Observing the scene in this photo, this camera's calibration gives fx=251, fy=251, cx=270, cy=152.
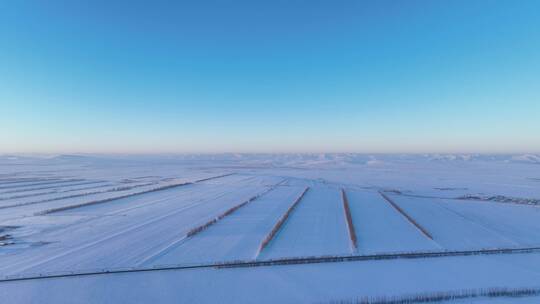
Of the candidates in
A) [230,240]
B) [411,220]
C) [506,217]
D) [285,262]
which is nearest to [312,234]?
[285,262]

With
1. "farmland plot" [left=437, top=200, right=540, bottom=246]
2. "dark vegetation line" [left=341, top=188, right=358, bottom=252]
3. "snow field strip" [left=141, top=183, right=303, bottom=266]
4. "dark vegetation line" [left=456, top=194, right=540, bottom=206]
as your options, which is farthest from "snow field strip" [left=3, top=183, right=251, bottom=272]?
"dark vegetation line" [left=456, top=194, right=540, bottom=206]

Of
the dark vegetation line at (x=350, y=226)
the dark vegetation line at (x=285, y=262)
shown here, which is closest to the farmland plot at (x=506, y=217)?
the dark vegetation line at (x=285, y=262)

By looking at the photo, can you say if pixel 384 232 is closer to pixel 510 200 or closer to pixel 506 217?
pixel 506 217

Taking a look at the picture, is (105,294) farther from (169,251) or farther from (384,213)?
(384,213)

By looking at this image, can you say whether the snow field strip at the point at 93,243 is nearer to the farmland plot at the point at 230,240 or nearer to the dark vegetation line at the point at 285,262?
the dark vegetation line at the point at 285,262

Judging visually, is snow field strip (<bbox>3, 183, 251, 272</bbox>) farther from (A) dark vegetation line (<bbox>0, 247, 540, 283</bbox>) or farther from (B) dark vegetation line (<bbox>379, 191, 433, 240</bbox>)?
(B) dark vegetation line (<bbox>379, 191, 433, 240</bbox>)

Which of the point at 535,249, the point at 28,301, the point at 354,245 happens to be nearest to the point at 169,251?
the point at 28,301
